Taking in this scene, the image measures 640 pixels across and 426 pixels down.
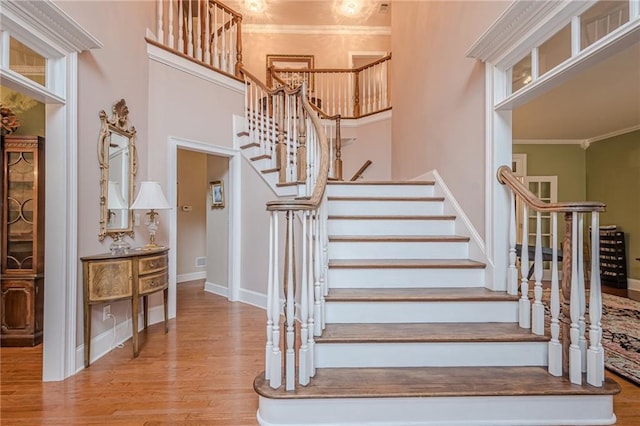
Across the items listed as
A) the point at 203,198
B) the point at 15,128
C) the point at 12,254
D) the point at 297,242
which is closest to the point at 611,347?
the point at 297,242

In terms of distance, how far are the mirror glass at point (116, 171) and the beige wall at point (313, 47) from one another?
4.70 meters

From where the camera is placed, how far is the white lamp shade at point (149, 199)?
9.78 ft

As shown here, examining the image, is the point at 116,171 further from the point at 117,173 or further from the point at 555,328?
the point at 555,328

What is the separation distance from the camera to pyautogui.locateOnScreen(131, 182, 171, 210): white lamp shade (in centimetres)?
298

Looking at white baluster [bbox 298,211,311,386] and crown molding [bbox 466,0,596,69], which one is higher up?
crown molding [bbox 466,0,596,69]

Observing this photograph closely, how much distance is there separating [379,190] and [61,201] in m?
2.73

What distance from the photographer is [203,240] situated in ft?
20.6

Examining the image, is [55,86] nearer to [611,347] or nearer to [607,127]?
[611,347]

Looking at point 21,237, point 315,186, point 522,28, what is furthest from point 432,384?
point 21,237

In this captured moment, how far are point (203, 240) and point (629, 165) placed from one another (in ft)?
23.6

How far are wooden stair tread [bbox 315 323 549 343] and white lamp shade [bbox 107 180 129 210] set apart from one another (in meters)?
2.18

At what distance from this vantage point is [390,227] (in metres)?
3.14

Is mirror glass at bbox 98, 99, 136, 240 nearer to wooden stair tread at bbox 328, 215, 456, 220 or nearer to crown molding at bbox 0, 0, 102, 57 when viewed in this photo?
crown molding at bbox 0, 0, 102, 57

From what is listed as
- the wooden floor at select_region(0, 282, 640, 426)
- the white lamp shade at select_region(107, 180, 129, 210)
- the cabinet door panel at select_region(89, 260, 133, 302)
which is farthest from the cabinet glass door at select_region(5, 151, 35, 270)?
the cabinet door panel at select_region(89, 260, 133, 302)
